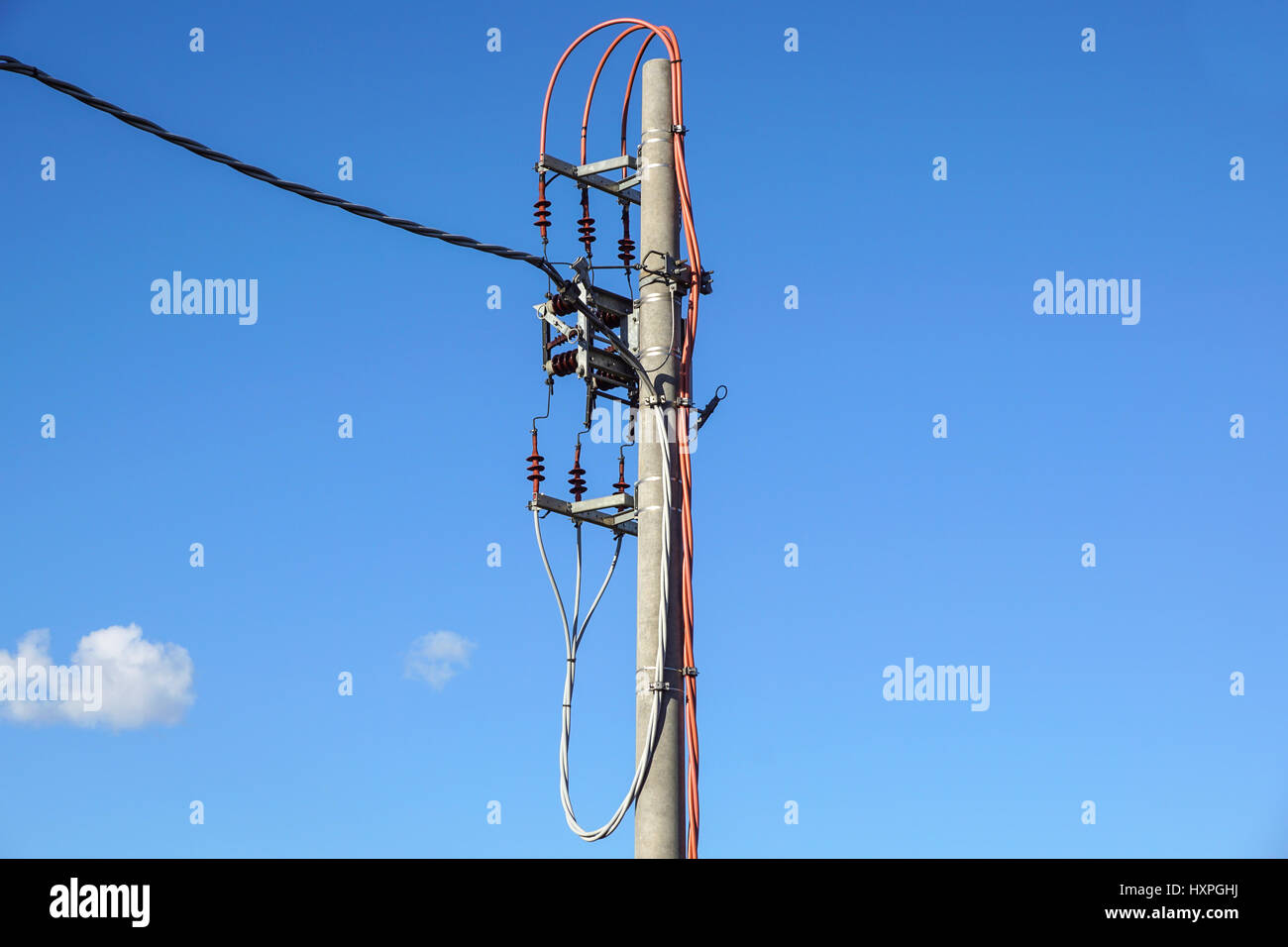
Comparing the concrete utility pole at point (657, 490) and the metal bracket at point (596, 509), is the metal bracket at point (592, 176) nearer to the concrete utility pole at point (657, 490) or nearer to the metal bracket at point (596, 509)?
the concrete utility pole at point (657, 490)

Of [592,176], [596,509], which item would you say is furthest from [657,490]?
[592,176]

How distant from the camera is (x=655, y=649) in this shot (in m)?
12.7

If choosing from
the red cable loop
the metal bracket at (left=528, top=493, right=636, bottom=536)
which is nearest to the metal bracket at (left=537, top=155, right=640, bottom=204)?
the red cable loop

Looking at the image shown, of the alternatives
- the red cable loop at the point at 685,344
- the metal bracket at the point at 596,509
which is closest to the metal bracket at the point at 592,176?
the red cable loop at the point at 685,344

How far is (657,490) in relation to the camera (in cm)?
1305

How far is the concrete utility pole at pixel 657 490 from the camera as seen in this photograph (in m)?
12.5

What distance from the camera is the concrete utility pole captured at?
12.5 meters

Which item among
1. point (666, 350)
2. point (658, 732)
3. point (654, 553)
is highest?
point (666, 350)

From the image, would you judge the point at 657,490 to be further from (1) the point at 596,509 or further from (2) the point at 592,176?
(2) the point at 592,176
